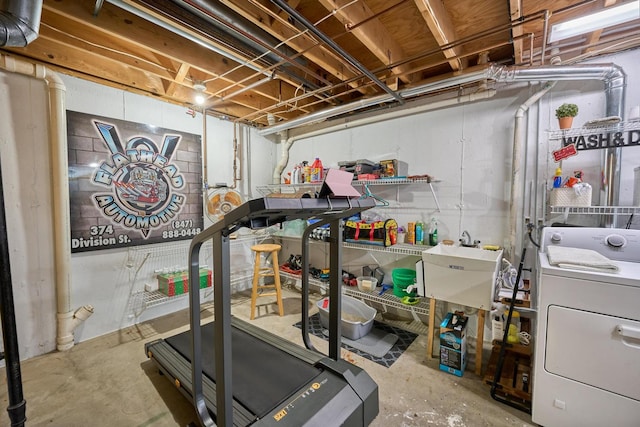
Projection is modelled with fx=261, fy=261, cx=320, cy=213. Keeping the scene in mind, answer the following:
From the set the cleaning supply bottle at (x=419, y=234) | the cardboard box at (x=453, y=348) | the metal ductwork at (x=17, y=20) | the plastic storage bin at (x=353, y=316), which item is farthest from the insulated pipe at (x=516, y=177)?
the metal ductwork at (x=17, y=20)

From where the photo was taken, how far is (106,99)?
2.69 metres

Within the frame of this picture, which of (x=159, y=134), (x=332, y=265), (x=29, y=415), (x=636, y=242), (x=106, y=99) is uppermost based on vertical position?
(x=106, y=99)

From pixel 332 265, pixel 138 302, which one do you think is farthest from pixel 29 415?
pixel 332 265

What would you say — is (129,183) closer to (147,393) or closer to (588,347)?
(147,393)

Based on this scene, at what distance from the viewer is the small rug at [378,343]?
230 cm

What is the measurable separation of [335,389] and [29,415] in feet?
6.63

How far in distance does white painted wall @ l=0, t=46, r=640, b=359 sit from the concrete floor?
0.49 m

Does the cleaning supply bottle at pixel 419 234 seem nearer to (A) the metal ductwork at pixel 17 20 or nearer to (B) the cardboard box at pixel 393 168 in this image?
(B) the cardboard box at pixel 393 168

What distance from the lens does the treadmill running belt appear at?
153cm

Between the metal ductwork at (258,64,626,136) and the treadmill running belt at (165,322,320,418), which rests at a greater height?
the metal ductwork at (258,64,626,136)

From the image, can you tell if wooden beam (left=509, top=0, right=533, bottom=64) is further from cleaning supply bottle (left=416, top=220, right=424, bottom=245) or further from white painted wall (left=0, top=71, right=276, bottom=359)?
white painted wall (left=0, top=71, right=276, bottom=359)

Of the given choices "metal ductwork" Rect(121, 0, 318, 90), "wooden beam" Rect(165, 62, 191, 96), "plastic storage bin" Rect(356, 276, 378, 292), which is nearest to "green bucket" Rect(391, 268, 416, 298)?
"plastic storage bin" Rect(356, 276, 378, 292)

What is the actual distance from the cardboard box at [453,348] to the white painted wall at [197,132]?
3.22 feet

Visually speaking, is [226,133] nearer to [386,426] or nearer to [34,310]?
[34,310]
